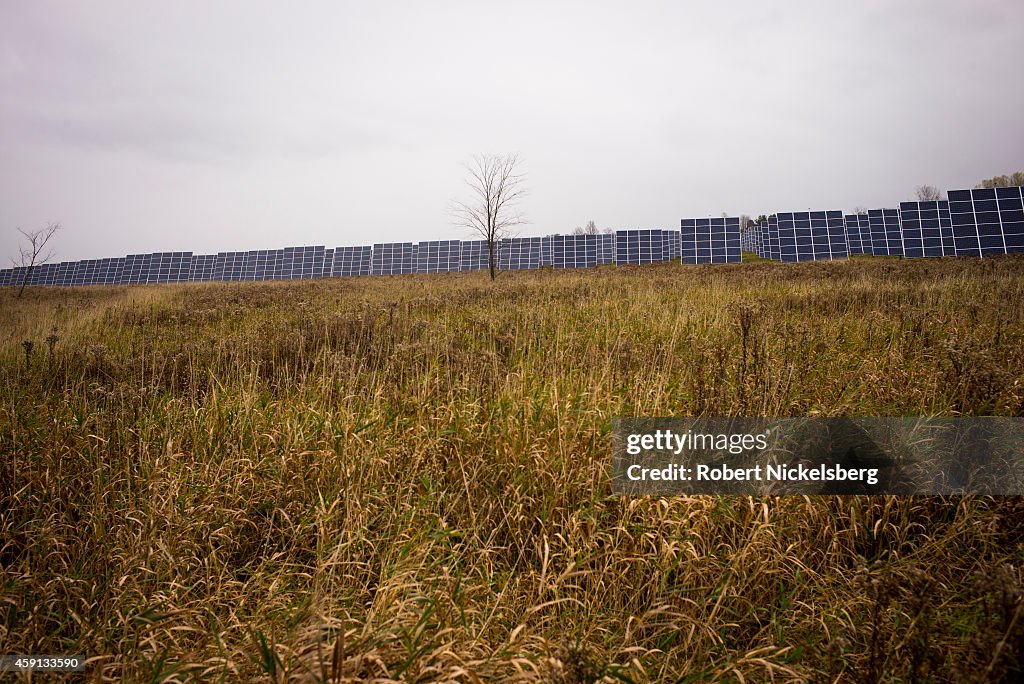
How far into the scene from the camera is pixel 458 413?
3889mm

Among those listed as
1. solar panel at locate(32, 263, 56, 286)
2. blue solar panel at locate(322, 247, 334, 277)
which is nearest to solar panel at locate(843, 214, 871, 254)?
blue solar panel at locate(322, 247, 334, 277)

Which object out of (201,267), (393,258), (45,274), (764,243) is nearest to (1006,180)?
(764,243)

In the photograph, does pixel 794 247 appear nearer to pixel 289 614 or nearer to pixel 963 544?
pixel 963 544

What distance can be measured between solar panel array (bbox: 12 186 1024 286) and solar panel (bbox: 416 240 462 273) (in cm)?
16

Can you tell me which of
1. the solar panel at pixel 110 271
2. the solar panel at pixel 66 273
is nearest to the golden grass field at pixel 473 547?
the solar panel at pixel 110 271

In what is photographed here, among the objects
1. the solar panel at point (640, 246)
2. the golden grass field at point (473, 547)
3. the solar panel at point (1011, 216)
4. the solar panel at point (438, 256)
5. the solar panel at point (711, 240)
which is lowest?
the golden grass field at point (473, 547)

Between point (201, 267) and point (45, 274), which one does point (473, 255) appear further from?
point (45, 274)

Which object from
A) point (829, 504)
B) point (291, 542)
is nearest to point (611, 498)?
point (829, 504)

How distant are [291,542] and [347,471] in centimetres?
53

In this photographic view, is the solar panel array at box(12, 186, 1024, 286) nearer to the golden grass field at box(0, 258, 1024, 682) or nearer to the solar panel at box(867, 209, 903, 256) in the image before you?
the solar panel at box(867, 209, 903, 256)

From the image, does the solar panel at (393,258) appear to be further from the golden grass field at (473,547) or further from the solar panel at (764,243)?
the golden grass field at (473,547)

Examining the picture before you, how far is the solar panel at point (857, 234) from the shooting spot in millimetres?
35594

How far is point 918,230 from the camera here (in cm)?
3031

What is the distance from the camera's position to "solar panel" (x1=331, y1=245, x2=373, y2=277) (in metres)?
62.6
